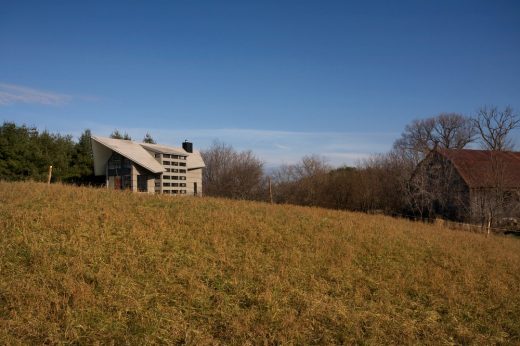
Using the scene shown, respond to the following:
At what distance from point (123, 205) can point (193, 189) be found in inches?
970

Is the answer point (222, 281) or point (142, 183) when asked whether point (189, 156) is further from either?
point (222, 281)

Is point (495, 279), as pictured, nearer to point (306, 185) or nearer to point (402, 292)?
point (402, 292)

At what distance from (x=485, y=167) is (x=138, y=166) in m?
25.4

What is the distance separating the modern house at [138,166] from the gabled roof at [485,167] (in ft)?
69.9

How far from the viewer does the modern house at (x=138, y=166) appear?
26.3 metres

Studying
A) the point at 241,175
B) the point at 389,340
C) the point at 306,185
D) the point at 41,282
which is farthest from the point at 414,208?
the point at 41,282

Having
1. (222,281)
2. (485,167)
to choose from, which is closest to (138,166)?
(222,281)

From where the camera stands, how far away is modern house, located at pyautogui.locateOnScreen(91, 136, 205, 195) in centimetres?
2633

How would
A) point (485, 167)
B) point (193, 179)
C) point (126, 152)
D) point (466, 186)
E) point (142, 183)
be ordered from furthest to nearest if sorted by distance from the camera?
point (193, 179), point (466, 186), point (485, 167), point (142, 183), point (126, 152)

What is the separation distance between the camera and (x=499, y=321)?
7.22 meters

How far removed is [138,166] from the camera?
26.9 meters

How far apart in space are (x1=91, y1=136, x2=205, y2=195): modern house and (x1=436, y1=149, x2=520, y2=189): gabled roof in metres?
21.3

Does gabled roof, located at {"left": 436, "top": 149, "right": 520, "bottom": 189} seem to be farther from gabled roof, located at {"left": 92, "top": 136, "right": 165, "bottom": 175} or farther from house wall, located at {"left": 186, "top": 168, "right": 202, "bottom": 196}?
gabled roof, located at {"left": 92, "top": 136, "right": 165, "bottom": 175}

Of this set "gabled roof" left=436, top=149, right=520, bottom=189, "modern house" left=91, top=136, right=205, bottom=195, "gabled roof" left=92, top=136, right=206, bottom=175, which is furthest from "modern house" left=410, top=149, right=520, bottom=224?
"gabled roof" left=92, top=136, right=206, bottom=175
